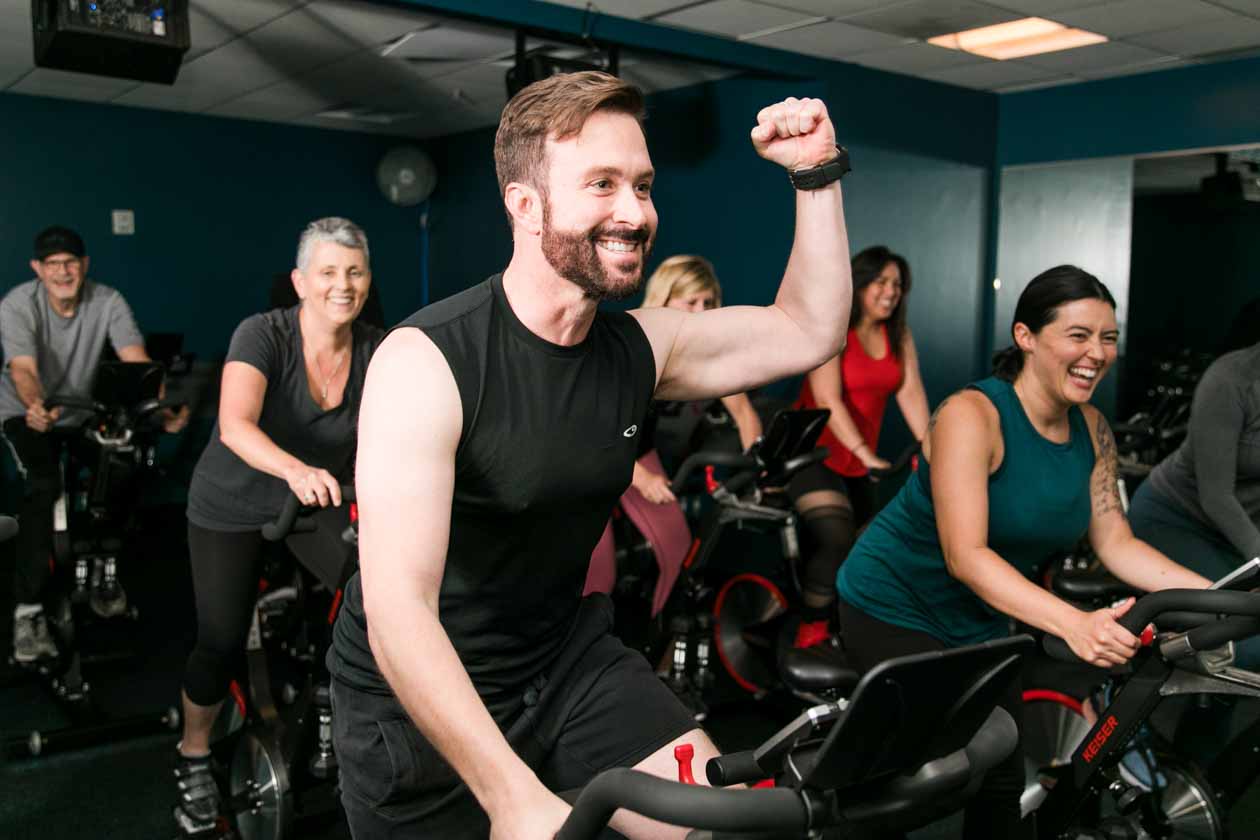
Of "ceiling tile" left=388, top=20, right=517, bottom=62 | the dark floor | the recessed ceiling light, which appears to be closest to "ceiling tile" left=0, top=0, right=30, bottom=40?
"ceiling tile" left=388, top=20, right=517, bottom=62

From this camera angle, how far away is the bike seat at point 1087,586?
2.42m

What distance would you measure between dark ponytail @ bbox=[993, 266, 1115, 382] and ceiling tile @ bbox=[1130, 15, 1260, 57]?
3396 millimetres

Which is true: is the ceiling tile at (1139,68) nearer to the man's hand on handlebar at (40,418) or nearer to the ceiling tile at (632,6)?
the ceiling tile at (632,6)

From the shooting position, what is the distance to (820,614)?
393 cm

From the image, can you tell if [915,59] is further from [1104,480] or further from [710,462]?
[1104,480]

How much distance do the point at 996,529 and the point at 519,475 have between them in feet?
4.10

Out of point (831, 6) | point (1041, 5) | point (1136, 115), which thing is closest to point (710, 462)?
point (831, 6)

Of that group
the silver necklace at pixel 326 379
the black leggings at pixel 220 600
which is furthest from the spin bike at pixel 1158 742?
the silver necklace at pixel 326 379

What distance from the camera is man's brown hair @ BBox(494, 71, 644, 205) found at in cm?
140

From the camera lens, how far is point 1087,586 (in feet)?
7.95

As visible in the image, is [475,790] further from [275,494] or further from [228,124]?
[228,124]

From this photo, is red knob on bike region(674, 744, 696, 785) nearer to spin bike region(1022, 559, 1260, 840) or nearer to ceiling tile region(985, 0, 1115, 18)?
spin bike region(1022, 559, 1260, 840)

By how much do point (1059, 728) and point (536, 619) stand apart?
69.4 inches

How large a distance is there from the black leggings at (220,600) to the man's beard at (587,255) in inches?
60.9
